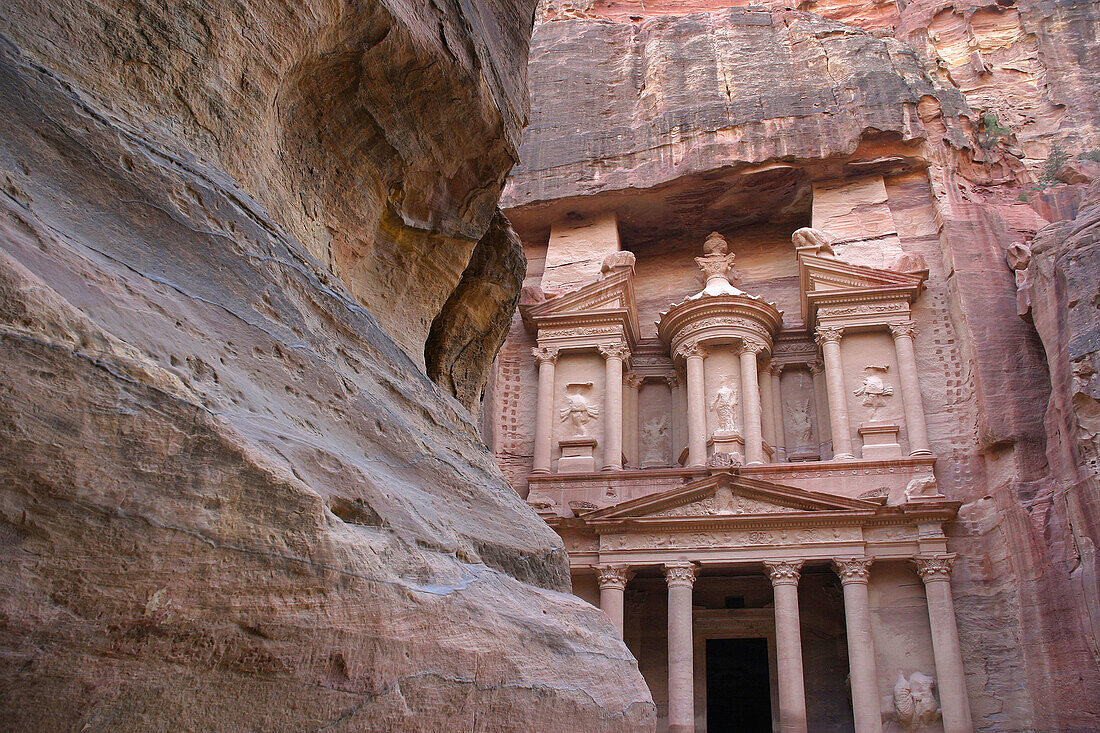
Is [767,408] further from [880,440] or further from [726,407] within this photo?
[880,440]

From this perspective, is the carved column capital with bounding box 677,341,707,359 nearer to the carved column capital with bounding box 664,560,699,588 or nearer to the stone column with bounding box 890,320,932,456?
the stone column with bounding box 890,320,932,456

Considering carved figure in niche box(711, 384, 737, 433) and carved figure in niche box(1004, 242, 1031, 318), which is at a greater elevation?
carved figure in niche box(1004, 242, 1031, 318)

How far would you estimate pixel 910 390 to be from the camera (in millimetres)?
16562

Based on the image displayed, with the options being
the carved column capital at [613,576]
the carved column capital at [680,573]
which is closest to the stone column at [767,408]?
the carved column capital at [680,573]

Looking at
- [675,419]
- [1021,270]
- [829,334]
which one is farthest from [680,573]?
[1021,270]

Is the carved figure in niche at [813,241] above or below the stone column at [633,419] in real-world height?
above

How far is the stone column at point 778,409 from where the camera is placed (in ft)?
60.0

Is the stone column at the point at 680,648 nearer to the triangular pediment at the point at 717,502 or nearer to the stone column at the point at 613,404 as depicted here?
the triangular pediment at the point at 717,502

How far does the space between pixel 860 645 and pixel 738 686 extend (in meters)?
3.46

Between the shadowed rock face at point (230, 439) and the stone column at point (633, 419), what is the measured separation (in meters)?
15.5

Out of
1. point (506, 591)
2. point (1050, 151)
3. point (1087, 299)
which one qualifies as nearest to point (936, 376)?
point (1087, 299)

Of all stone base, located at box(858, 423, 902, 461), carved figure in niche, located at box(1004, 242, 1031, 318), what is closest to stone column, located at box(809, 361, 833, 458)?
stone base, located at box(858, 423, 902, 461)

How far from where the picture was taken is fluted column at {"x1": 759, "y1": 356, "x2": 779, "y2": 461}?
59.9 feet

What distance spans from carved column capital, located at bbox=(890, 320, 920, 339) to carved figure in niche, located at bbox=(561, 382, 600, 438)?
632 cm
